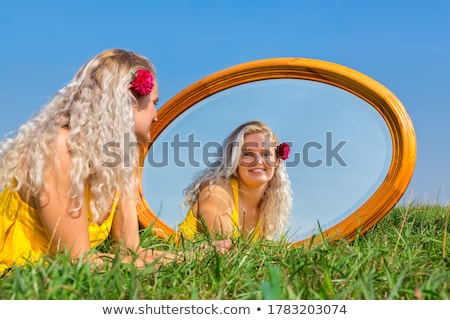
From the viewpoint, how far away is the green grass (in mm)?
1771

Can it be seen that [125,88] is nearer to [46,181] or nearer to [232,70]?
[46,181]

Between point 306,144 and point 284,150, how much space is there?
0.50 feet

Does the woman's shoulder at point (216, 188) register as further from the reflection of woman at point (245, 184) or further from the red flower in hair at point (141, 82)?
the red flower in hair at point (141, 82)

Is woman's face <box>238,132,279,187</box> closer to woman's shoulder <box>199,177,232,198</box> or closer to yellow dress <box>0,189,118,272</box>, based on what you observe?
woman's shoulder <box>199,177,232,198</box>

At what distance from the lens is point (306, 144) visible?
370cm

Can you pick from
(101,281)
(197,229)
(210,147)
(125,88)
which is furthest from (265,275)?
(210,147)

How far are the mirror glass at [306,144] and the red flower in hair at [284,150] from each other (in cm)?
4

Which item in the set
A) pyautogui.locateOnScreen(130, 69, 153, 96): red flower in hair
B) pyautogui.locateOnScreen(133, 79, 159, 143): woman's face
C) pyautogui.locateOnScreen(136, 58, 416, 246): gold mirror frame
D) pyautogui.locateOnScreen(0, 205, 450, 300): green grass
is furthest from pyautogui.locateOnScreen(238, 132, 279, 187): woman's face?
pyautogui.locateOnScreen(0, 205, 450, 300): green grass

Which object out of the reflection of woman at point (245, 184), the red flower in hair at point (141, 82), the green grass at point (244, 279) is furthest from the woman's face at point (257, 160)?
the green grass at point (244, 279)

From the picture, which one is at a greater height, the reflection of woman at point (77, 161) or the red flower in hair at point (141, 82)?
the red flower in hair at point (141, 82)

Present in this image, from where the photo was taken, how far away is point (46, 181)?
7.92ft

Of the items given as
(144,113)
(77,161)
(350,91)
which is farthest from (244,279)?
(350,91)

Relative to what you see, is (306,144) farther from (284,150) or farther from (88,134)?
(88,134)

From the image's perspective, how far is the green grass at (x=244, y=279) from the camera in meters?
1.77
